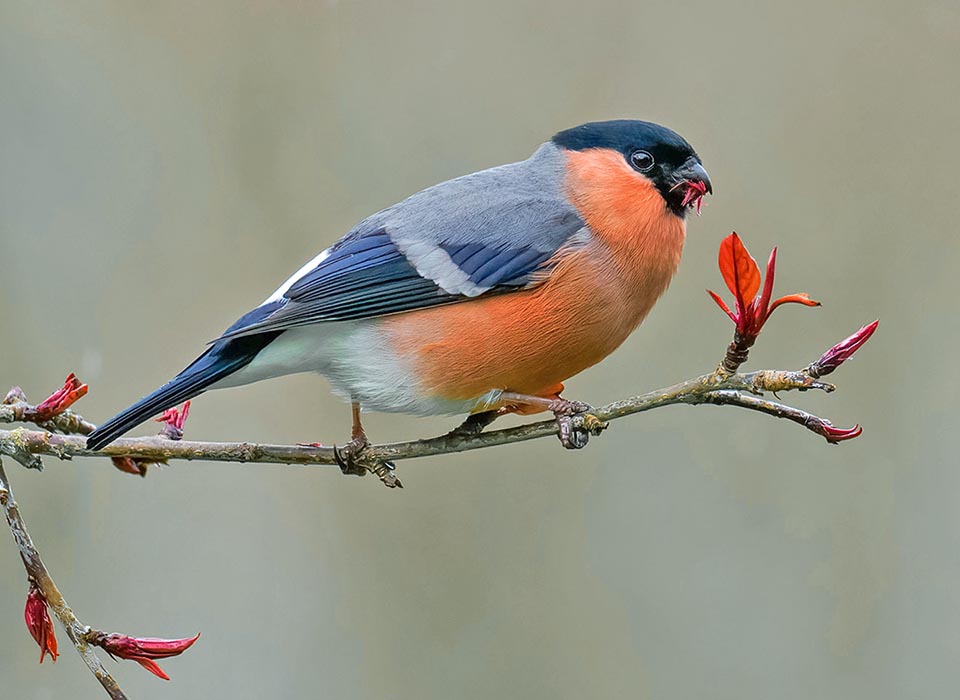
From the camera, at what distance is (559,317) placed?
9.59 ft

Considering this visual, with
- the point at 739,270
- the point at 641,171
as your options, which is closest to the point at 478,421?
the point at 641,171

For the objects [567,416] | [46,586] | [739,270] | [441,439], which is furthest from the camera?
[441,439]

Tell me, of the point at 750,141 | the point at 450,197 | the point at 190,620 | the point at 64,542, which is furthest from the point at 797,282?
the point at 64,542

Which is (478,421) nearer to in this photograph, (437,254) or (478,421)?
(478,421)

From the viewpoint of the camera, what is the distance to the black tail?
8.18ft

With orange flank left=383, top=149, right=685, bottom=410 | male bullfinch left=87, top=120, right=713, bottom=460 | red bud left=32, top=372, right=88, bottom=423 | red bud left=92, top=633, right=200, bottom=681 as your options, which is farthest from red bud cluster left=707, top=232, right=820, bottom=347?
red bud left=32, top=372, right=88, bottom=423

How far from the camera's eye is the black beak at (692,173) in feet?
10.2

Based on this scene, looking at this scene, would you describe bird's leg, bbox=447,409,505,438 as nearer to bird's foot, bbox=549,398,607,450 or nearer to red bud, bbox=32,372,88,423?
bird's foot, bbox=549,398,607,450

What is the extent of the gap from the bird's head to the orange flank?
0.01 metres

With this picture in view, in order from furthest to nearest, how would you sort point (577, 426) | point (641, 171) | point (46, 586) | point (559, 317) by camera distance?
point (641, 171) < point (559, 317) < point (577, 426) < point (46, 586)

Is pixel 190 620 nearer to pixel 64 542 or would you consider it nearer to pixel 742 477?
pixel 64 542

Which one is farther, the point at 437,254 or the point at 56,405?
the point at 437,254

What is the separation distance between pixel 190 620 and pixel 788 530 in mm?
2556

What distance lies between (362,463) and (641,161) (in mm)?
1196
